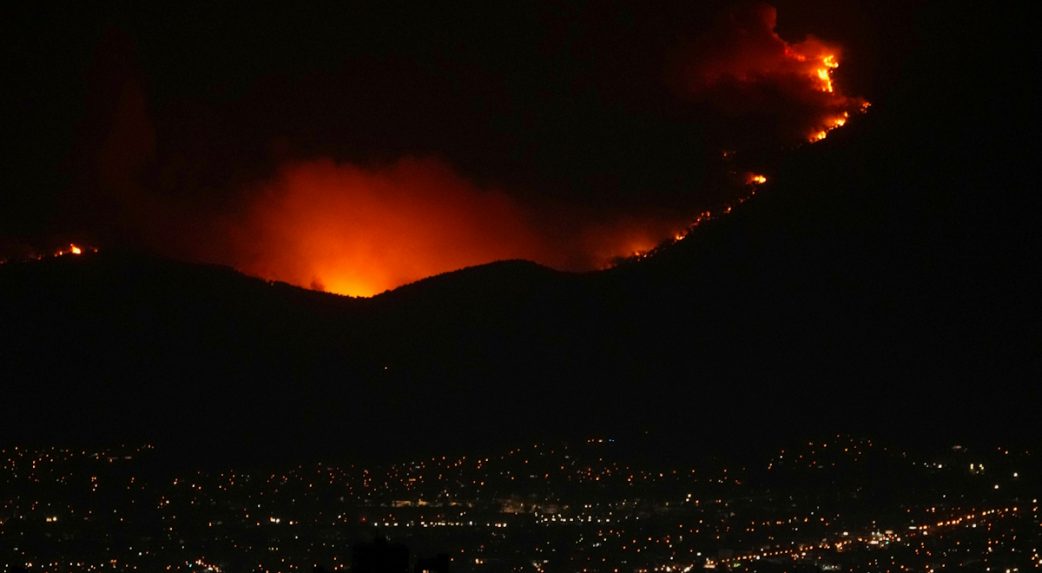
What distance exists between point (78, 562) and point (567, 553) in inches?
406

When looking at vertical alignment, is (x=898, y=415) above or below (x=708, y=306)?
below

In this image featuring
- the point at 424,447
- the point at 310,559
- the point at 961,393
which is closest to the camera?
the point at 310,559

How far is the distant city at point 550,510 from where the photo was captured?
31688 mm

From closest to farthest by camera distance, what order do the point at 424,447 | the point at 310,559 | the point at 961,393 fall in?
the point at 310,559
the point at 424,447
the point at 961,393

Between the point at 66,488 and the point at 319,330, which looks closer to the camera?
the point at 66,488

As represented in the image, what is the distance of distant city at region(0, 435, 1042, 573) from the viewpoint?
104 ft

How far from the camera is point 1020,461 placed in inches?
1597

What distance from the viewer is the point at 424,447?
42.0m

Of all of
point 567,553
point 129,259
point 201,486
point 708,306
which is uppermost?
point 129,259

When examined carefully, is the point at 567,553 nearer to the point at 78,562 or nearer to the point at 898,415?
the point at 78,562

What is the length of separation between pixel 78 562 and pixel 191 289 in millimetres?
15258

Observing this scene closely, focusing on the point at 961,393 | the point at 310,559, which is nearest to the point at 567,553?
the point at 310,559

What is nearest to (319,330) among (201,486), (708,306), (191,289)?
(191,289)

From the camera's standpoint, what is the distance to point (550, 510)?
3656 centimetres
